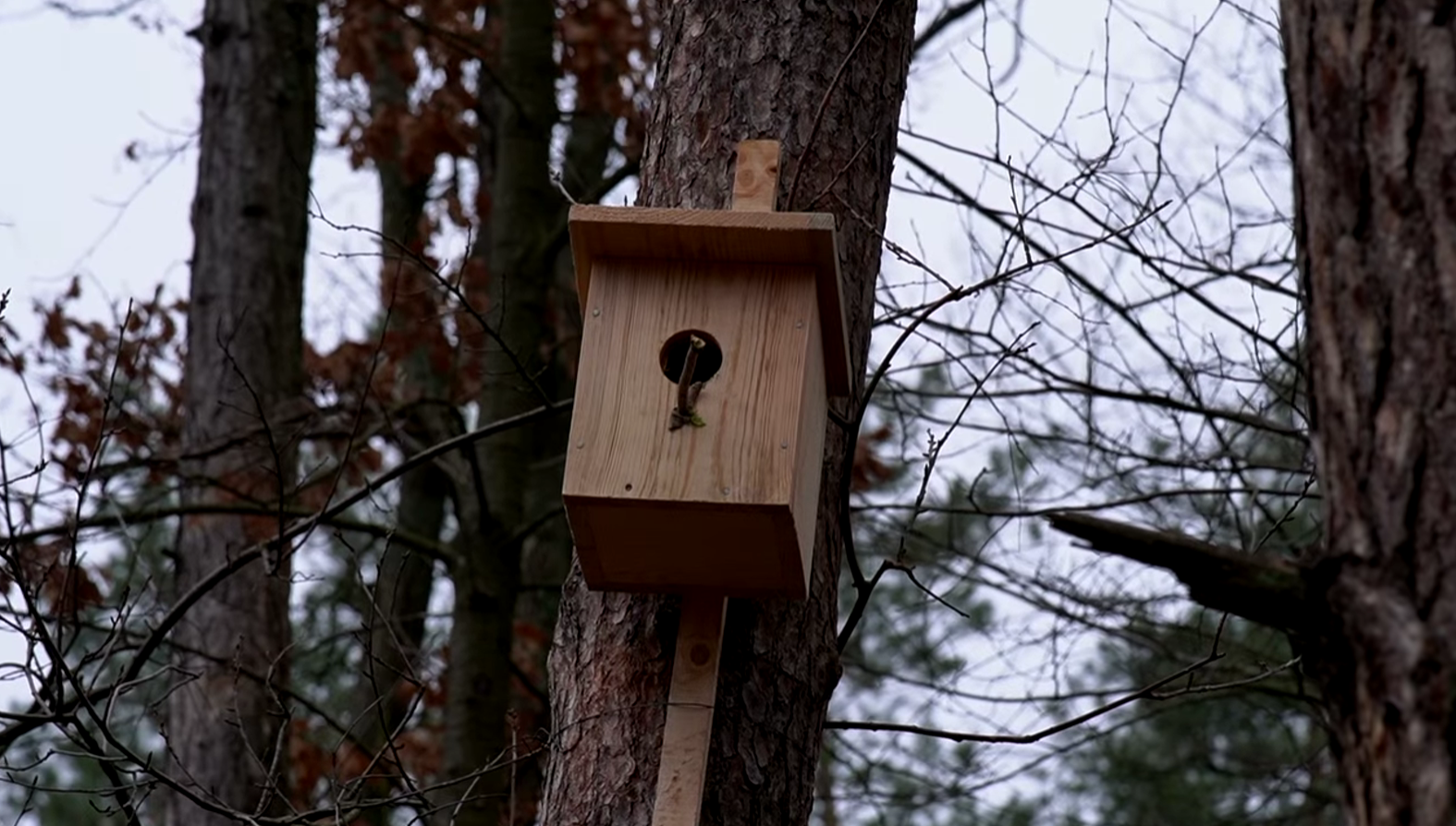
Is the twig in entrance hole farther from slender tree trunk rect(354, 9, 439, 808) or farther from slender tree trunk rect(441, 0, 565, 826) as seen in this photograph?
slender tree trunk rect(354, 9, 439, 808)

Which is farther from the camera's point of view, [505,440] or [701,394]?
[505,440]

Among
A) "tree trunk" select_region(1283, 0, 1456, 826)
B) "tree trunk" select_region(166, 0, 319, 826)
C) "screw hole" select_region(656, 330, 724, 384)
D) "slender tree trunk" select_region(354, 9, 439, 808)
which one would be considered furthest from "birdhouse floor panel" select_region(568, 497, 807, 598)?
"slender tree trunk" select_region(354, 9, 439, 808)

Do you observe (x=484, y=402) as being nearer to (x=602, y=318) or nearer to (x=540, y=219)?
(x=540, y=219)

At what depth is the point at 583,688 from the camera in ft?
10.2

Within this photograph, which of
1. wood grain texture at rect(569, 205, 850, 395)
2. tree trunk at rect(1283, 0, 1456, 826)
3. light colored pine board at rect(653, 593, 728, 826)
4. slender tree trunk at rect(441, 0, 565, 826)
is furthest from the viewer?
slender tree trunk at rect(441, 0, 565, 826)

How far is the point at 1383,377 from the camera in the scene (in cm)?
188

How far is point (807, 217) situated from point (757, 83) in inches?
20.9

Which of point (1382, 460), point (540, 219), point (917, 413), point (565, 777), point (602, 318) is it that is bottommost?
point (565, 777)

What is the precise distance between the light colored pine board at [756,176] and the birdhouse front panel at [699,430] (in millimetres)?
103

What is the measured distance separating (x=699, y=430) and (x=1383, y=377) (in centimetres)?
127

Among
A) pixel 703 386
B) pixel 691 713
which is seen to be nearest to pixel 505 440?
pixel 703 386

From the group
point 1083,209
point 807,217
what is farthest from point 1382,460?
point 1083,209

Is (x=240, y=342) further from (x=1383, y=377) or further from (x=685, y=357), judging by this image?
(x=1383, y=377)

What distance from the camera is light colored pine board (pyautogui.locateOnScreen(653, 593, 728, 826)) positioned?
2830 millimetres
